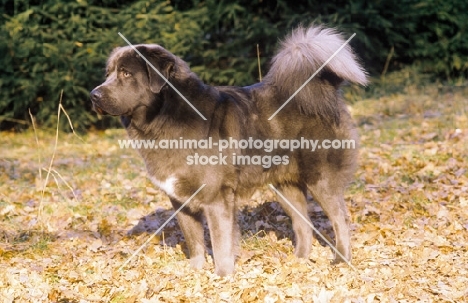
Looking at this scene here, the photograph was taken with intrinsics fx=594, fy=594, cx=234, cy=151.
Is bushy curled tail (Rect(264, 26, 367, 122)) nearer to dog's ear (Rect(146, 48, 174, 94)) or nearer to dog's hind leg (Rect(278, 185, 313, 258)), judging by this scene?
dog's hind leg (Rect(278, 185, 313, 258))

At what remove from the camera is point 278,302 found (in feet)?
12.8

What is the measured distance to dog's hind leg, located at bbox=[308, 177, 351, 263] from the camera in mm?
5070

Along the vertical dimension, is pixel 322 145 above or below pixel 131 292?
above

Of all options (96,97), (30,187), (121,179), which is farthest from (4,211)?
(96,97)

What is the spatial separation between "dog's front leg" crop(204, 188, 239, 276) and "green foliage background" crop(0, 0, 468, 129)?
22.3 ft

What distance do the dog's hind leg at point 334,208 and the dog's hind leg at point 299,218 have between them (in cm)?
31

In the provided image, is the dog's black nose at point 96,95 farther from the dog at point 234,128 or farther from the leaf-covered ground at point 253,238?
the leaf-covered ground at point 253,238

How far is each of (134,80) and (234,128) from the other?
87cm

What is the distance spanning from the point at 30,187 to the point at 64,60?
4.20 metres

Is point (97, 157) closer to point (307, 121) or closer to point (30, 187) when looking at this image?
point (30, 187)

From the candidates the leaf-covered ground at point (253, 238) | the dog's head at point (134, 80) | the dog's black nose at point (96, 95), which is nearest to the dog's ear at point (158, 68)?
the dog's head at point (134, 80)

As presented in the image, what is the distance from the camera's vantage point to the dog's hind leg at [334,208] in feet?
16.6

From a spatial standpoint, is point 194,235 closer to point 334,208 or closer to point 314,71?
point 334,208

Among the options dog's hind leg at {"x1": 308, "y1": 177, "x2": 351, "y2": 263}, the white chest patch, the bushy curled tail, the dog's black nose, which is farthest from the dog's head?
dog's hind leg at {"x1": 308, "y1": 177, "x2": 351, "y2": 263}
